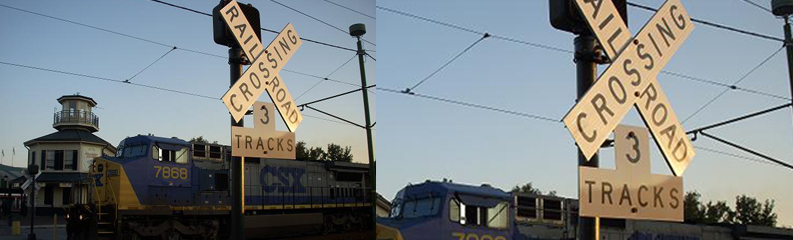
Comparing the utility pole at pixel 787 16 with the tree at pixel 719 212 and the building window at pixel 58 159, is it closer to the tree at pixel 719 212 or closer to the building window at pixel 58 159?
the building window at pixel 58 159

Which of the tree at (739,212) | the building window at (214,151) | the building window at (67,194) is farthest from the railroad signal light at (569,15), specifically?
the tree at (739,212)

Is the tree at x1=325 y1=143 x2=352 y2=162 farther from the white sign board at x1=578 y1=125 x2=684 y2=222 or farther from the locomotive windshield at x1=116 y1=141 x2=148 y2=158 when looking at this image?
the white sign board at x1=578 y1=125 x2=684 y2=222

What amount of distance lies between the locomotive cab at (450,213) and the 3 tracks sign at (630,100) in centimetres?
407

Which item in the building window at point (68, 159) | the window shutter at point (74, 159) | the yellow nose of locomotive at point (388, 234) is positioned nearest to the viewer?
the building window at point (68, 159)

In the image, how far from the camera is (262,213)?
36.3 ft

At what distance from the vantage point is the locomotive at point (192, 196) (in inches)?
396

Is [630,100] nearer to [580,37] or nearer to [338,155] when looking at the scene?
[580,37]

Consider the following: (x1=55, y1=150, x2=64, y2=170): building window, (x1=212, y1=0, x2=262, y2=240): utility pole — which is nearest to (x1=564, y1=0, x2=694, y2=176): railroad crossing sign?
(x1=55, y1=150, x2=64, y2=170): building window

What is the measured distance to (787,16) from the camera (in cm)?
811

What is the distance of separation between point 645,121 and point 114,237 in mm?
9018

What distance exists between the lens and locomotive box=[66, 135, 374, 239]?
33.0 feet

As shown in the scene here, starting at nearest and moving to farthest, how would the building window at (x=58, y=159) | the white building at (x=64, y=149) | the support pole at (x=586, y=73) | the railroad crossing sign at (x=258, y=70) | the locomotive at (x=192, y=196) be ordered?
the support pole at (x=586, y=73) < the white building at (x=64, y=149) < the building window at (x=58, y=159) < the railroad crossing sign at (x=258, y=70) < the locomotive at (x=192, y=196)

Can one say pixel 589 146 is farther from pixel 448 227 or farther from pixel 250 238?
pixel 250 238

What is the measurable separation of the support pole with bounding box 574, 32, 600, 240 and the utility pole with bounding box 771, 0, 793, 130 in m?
6.29
